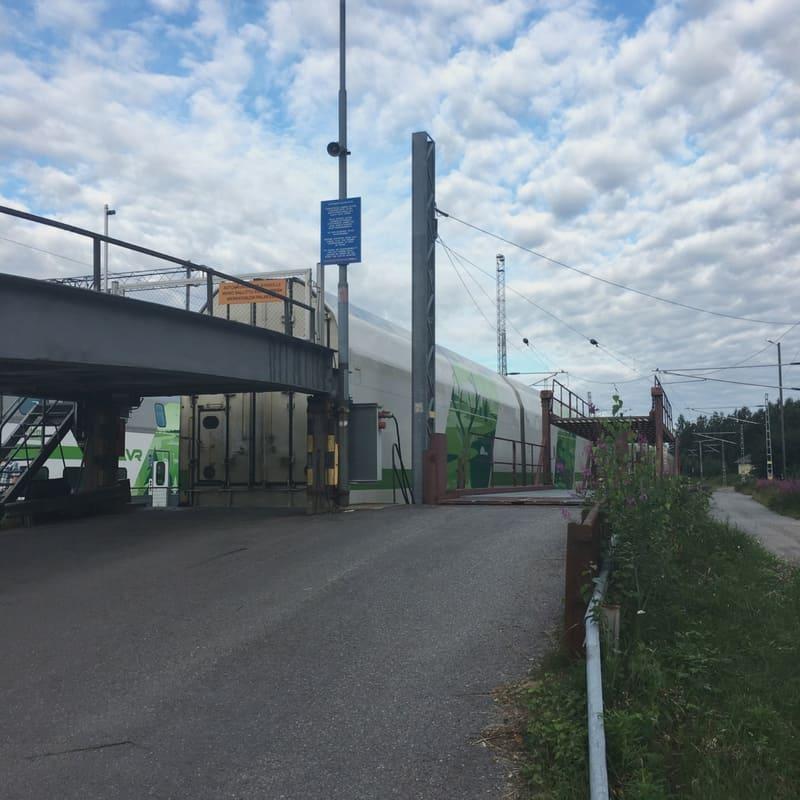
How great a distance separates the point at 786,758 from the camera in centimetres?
416

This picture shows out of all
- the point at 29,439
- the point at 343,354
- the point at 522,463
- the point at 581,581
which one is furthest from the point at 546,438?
the point at 581,581

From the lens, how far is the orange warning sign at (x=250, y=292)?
53.3 ft

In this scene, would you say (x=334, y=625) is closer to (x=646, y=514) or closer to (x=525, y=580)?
(x=525, y=580)

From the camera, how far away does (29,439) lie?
16906 mm

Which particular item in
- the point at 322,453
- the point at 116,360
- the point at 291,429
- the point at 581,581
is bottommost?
the point at 581,581

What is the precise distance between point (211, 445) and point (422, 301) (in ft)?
19.2

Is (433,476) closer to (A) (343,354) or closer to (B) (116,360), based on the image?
(A) (343,354)

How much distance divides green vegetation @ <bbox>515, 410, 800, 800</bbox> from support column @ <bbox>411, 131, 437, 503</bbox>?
9.35 m

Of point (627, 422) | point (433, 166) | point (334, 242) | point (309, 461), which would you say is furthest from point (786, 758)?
point (433, 166)

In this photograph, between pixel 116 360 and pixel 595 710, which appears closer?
pixel 595 710

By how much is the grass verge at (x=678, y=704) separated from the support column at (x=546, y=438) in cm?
2103

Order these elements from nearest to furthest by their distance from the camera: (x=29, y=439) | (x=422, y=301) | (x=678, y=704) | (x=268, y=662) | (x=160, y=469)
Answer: (x=678, y=704) < (x=268, y=662) < (x=29, y=439) < (x=422, y=301) < (x=160, y=469)

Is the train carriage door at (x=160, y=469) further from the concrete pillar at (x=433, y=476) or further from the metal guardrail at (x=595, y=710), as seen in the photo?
the metal guardrail at (x=595, y=710)

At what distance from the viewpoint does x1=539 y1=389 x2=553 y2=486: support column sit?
28297 millimetres
